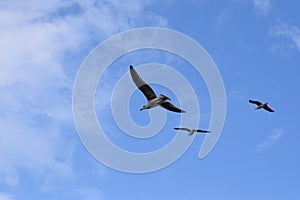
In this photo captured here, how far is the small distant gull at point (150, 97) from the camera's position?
173 ft

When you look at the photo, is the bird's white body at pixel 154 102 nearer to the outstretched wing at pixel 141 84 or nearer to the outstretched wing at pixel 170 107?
the outstretched wing at pixel 141 84

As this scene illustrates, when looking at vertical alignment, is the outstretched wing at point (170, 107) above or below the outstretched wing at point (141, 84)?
below

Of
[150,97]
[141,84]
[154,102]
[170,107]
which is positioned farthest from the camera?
[170,107]

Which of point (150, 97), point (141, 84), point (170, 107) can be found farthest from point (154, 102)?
point (170, 107)

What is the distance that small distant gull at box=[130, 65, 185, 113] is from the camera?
5269cm

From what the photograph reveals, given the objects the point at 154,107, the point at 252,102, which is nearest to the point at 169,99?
the point at 154,107

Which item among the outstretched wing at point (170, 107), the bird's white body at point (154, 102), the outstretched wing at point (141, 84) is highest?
the outstretched wing at point (141, 84)

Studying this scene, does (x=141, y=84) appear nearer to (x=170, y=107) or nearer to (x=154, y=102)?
(x=154, y=102)

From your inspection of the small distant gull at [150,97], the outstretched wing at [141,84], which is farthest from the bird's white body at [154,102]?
the outstretched wing at [141,84]

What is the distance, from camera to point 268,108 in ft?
254

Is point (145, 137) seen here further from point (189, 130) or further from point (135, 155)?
point (189, 130)

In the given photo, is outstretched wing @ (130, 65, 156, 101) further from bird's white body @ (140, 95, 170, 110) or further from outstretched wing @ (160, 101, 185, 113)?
outstretched wing @ (160, 101, 185, 113)

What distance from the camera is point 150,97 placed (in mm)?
54438

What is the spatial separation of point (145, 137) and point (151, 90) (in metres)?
4.76
